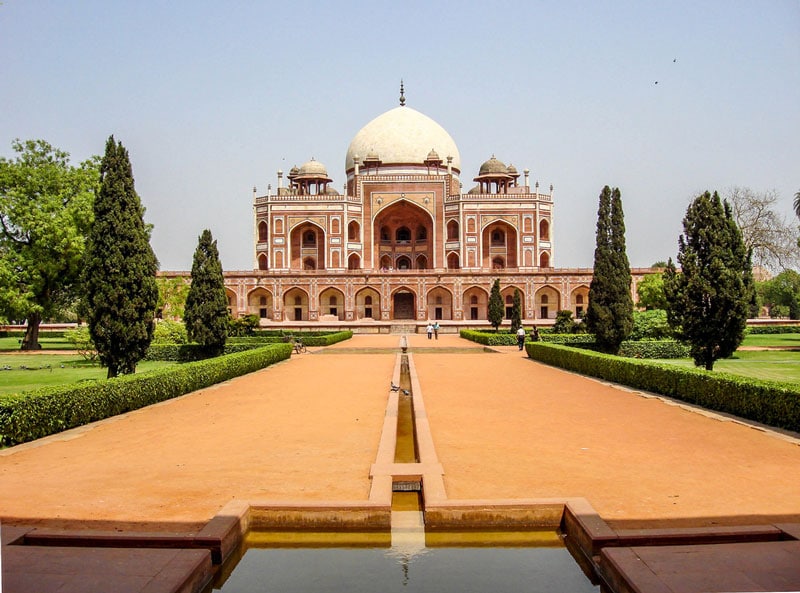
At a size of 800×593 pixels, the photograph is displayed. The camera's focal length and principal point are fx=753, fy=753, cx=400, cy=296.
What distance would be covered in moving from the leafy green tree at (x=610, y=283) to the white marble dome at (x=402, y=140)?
29090 millimetres

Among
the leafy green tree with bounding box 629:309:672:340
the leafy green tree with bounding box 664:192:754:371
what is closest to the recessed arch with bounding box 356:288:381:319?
the leafy green tree with bounding box 629:309:672:340

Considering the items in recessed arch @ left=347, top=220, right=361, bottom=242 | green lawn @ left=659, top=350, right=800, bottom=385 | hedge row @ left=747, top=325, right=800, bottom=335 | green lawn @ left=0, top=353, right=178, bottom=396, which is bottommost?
green lawn @ left=659, top=350, right=800, bottom=385

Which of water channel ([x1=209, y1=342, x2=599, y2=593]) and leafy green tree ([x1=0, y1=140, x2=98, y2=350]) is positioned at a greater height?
leafy green tree ([x1=0, y1=140, x2=98, y2=350])

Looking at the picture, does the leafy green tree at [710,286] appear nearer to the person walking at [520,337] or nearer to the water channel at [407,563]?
the person walking at [520,337]

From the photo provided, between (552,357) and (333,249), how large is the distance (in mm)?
27097

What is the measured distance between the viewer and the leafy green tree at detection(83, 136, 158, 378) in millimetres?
11484

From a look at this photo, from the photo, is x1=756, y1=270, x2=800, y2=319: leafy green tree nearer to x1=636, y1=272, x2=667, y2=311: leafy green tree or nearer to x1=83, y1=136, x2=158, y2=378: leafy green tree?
x1=636, y1=272, x2=667, y2=311: leafy green tree

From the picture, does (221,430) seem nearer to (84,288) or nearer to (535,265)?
(84,288)

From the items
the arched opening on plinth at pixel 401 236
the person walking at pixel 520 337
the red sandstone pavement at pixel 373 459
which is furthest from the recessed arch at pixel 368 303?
the red sandstone pavement at pixel 373 459

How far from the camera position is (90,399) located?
8273 millimetres

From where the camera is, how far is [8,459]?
6285 mm

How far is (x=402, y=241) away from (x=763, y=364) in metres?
32.0

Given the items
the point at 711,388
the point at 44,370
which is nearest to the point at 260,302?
the point at 44,370

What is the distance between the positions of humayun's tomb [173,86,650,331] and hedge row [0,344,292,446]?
23.3 meters
